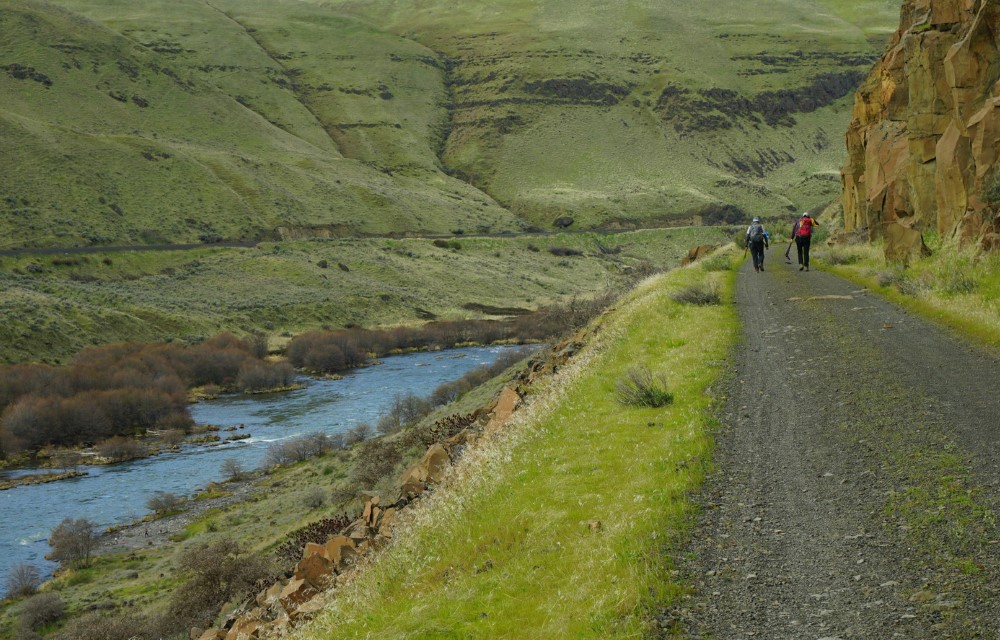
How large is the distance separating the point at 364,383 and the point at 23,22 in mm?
112426

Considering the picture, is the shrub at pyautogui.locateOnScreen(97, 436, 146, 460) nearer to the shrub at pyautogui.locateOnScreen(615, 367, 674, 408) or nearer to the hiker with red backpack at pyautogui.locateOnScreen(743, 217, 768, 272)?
the hiker with red backpack at pyautogui.locateOnScreen(743, 217, 768, 272)

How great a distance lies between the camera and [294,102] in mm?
164875

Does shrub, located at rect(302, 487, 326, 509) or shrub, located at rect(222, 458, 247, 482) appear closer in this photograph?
shrub, located at rect(302, 487, 326, 509)

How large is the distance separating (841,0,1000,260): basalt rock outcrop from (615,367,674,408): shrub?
9.98m

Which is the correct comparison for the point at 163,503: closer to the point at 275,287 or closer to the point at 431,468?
the point at 431,468

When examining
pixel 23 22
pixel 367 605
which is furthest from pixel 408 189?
pixel 367 605

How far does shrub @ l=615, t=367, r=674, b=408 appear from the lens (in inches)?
412

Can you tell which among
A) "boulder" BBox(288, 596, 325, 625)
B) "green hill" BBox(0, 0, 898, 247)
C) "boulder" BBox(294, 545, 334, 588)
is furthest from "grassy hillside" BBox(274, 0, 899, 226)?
A: "boulder" BBox(288, 596, 325, 625)

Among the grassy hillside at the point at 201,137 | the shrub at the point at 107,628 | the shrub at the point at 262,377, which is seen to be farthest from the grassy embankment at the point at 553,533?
the grassy hillside at the point at 201,137

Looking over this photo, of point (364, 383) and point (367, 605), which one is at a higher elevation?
point (367, 605)

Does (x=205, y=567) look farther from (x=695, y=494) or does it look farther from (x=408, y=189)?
(x=408, y=189)

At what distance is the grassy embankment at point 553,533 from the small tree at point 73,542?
20822mm

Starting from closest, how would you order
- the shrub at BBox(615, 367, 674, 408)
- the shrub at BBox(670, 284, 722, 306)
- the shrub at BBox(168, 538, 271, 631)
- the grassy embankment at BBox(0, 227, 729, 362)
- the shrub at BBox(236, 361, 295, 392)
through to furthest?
the shrub at BBox(615, 367, 674, 408)
the shrub at BBox(168, 538, 271, 631)
the shrub at BBox(670, 284, 722, 306)
the shrub at BBox(236, 361, 295, 392)
the grassy embankment at BBox(0, 227, 729, 362)

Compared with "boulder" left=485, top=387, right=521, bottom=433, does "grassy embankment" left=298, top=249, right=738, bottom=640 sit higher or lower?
higher
